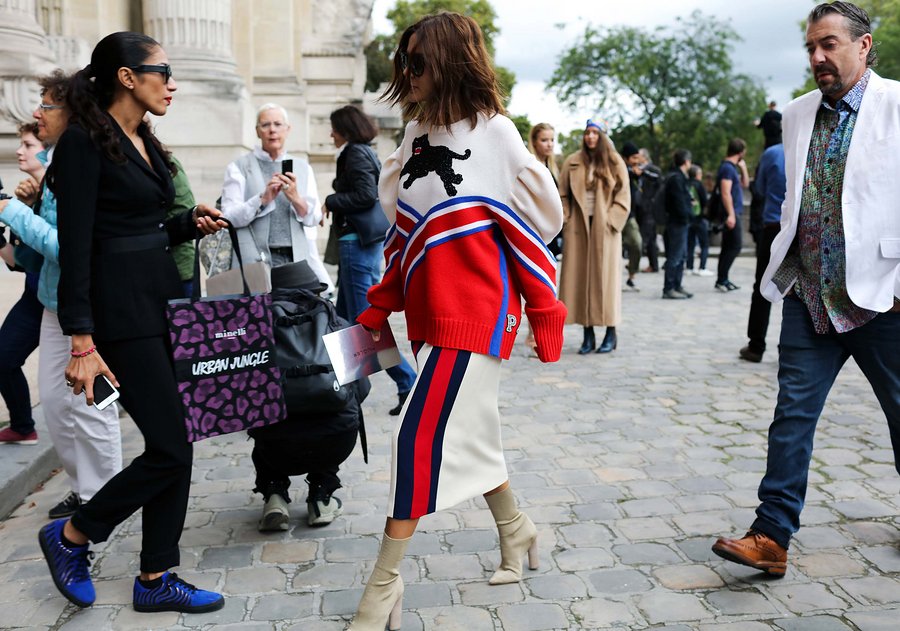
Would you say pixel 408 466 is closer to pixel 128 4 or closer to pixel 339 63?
pixel 128 4

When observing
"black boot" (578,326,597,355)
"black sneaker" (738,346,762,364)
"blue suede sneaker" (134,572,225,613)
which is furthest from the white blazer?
"black boot" (578,326,597,355)

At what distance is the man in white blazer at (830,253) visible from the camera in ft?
11.7

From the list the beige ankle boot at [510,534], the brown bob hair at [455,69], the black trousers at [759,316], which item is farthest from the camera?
the black trousers at [759,316]

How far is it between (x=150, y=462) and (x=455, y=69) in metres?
1.75

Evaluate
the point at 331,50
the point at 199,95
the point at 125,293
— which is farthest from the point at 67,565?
the point at 331,50

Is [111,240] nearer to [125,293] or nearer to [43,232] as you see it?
[125,293]

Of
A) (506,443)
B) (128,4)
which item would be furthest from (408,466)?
(128,4)

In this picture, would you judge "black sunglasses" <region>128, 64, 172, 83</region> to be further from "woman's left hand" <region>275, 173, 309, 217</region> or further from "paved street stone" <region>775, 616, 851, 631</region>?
"paved street stone" <region>775, 616, 851, 631</region>

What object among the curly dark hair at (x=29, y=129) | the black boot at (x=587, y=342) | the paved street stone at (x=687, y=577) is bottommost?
the black boot at (x=587, y=342)

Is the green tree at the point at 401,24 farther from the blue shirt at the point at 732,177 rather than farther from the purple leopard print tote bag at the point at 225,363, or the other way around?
the purple leopard print tote bag at the point at 225,363

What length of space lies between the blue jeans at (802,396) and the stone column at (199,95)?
897cm

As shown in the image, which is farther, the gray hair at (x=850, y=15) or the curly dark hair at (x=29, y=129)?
the curly dark hair at (x=29, y=129)

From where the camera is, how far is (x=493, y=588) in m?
3.71

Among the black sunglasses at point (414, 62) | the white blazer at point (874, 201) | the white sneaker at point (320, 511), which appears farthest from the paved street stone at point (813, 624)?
the black sunglasses at point (414, 62)
